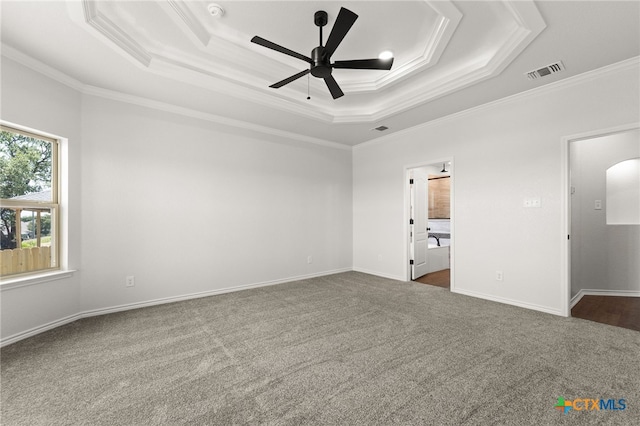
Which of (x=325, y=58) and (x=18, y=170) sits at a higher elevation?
(x=325, y=58)

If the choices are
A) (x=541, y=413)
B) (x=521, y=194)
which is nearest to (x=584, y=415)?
(x=541, y=413)

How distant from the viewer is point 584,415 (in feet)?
5.57

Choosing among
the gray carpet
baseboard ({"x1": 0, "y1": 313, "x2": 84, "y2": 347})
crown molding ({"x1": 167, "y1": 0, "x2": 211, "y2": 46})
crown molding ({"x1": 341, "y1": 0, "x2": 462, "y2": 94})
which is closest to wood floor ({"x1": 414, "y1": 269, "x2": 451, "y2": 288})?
the gray carpet

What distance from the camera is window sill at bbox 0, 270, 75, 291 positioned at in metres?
2.59

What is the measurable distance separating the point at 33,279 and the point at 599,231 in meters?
7.20

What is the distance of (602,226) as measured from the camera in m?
Answer: 4.23

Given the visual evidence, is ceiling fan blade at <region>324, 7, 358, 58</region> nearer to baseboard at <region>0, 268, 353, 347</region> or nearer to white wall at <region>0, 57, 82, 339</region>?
white wall at <region>0, 57, 82, 339</region>

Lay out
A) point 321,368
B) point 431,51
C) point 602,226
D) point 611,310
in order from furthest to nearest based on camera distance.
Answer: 1. point 602,226
2. point 611,310
3. point 431,51
4. point 321,368

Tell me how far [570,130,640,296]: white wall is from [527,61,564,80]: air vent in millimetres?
1585

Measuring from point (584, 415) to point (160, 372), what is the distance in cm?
287

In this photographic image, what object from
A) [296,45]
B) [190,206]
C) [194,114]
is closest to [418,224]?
[296,45]

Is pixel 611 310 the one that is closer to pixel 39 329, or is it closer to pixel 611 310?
pixel 611 310

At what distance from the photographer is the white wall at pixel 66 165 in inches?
102

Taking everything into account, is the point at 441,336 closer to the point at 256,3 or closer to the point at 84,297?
the point at 256,3
